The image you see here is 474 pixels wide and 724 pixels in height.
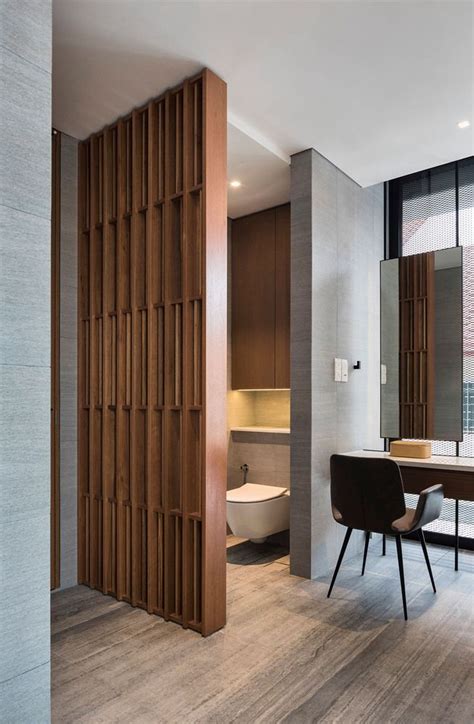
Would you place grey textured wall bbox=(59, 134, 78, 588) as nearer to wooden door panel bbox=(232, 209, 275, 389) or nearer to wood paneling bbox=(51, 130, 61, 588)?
wood paneling bbox=(51, 130, 61, 588)

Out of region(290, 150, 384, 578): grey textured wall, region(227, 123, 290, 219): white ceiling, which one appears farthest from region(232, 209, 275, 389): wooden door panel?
region(290, 150, 384, 578): grey textured wall

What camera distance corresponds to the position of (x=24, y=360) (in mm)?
1587

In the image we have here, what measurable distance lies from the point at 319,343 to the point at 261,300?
969 millimetres

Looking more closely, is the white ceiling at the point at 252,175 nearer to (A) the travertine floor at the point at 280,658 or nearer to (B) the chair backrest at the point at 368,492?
(B) the chair backrest at the point at 368,492

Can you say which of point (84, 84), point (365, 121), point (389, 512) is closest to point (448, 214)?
point (365, 121)

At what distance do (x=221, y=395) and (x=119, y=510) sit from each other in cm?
94

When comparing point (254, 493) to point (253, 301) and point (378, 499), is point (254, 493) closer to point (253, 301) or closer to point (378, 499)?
point (378, 499)

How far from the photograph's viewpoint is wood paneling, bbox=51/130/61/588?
299cm

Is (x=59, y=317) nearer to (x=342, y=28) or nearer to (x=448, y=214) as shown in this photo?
Result: (x=342, y=28)

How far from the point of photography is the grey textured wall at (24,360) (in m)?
1.53

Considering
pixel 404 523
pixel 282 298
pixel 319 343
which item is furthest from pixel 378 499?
pixel 282 298

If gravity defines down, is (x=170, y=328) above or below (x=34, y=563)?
above

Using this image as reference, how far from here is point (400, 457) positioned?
3287 millimetres

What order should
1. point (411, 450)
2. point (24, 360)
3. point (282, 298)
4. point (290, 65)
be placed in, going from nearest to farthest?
point (24, 360) < point (290, 65) < point (411, 450) < point (282, 298)
